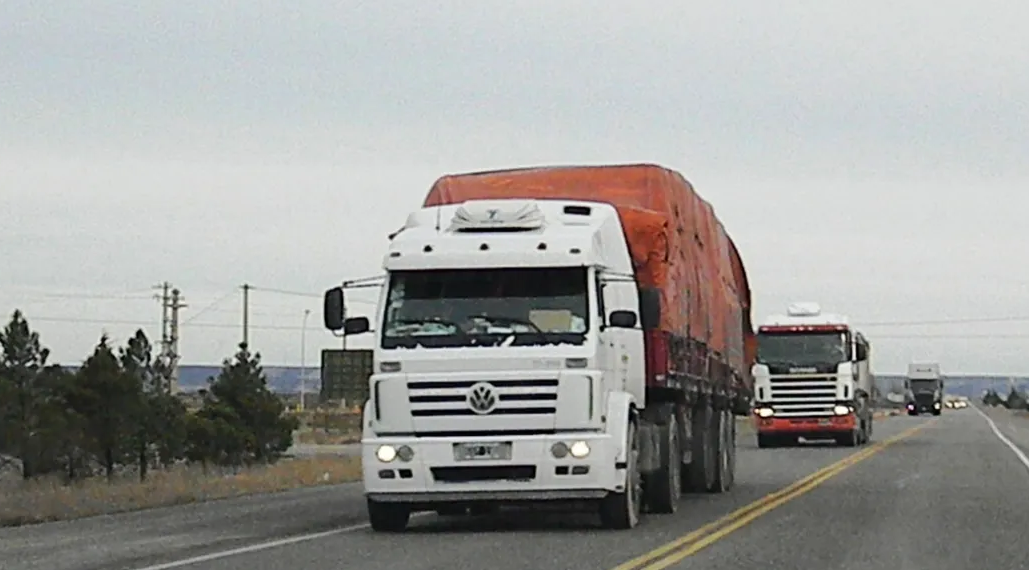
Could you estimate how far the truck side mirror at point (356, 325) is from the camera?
62.4 ft

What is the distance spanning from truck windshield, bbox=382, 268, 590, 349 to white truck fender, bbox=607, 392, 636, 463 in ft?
2.73

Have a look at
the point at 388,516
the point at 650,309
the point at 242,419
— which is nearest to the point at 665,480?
the point at 650,309

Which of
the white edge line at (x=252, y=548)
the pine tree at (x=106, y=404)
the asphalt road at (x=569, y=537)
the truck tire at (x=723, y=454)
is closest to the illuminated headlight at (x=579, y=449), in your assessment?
the asphalt road at (x=569, y=537)

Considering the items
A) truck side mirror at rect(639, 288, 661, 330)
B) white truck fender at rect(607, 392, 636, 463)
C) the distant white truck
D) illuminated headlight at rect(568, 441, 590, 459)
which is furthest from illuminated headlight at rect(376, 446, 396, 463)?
the distant white truck

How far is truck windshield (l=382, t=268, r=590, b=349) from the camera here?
18125mm

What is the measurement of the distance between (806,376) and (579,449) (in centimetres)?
2926

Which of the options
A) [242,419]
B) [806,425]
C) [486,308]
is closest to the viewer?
[486,308]

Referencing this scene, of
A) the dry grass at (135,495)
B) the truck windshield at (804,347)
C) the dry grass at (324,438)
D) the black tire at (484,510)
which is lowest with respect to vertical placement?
the black tire at (484,510)

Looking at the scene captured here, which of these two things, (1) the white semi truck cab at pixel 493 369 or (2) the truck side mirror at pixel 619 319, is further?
(2) the truck side mirror at pixel 619 319

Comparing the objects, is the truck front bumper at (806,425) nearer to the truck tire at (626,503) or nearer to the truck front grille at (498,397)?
the truck tire at (626,503)

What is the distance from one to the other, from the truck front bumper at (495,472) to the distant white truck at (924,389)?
97518mm

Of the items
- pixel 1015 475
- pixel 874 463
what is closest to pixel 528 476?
pixel 1015 475

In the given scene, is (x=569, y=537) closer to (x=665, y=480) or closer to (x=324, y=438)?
(x=665, y=480)

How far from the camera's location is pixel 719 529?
62.6 feet
